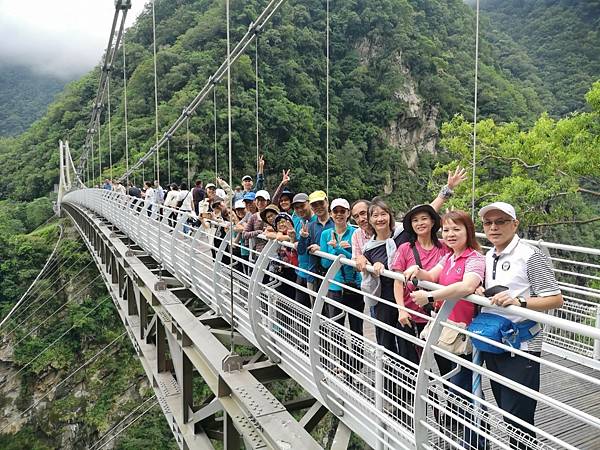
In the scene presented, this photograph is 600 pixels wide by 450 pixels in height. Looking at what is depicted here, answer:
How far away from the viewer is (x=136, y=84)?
29.3 m

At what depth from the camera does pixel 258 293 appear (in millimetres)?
2754

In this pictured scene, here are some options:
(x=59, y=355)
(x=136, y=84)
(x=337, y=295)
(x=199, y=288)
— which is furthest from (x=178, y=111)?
(x=337, y=295)

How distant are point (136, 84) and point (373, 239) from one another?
29.7m

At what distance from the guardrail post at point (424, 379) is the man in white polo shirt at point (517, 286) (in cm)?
15

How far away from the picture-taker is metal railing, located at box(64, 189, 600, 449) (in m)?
1.42

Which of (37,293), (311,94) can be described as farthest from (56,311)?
(311,94)

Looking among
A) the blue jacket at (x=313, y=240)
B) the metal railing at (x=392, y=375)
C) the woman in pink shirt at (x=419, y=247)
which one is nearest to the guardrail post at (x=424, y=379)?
the metal railing at (x=392, y=375)

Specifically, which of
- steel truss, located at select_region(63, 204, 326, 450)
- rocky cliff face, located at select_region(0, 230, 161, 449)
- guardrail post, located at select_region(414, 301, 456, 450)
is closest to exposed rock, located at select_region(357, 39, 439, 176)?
rocky cliff face, located at select_region(0, 230, 161, 449)

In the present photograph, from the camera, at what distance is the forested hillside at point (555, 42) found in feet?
76.2

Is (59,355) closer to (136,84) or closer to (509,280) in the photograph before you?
(136,84)

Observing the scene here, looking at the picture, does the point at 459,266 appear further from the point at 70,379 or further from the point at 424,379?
the point at 70,379

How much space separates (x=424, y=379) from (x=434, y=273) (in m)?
0.46

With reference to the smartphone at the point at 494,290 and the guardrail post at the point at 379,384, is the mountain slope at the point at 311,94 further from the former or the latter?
the smartphone at the point at 494,290

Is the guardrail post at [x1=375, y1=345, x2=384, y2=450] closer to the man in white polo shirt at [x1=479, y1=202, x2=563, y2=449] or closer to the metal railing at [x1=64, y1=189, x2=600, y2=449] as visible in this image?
the metal railing at [x1=64, y1=189, x2=600, y2=449]
